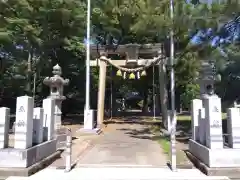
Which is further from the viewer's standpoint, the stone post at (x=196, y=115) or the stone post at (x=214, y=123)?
the stone post at (x=196, y=115)

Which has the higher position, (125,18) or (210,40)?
(125,18)

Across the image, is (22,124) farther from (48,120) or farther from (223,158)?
(223,158)

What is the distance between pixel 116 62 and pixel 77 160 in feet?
42.8

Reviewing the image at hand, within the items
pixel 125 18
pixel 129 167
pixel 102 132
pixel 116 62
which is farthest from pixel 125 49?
pixel 129 167

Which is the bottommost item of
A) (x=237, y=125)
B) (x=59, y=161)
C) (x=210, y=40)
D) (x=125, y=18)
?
(x=59, y=161)

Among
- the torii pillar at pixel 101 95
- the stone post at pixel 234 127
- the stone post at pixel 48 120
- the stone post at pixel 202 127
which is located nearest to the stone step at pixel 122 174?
the stone post at pixel 234 127

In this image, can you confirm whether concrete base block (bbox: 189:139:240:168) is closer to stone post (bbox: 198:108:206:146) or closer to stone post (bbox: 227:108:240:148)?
stone post (bbox: 227:108:240:148)

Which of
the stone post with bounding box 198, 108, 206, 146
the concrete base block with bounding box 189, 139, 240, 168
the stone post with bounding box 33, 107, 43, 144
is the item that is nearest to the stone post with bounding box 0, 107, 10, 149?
the stone post with bounding box 33, 107, 43, 144

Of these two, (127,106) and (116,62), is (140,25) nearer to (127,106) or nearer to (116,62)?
(116,62)

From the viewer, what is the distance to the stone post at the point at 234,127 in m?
9.30

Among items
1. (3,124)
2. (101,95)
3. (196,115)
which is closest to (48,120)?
(3,124)

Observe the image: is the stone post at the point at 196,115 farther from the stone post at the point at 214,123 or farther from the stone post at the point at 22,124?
the stone post at the point at 22,124

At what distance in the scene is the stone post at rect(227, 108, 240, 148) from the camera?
9.30m

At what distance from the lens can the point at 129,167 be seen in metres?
9.80
